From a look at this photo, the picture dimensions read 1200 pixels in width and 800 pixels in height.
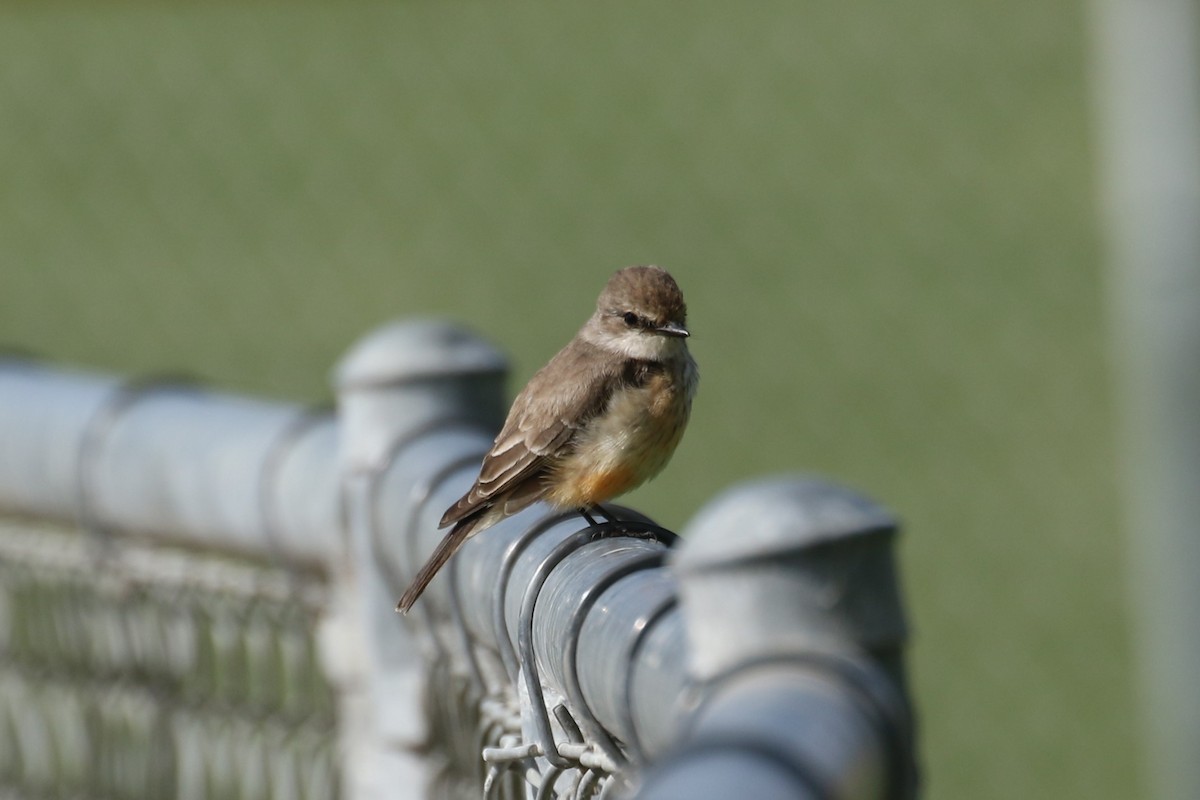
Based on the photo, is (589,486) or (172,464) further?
(589,486)

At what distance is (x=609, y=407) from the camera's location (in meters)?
4.14

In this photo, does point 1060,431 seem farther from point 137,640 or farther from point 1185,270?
point 137,640

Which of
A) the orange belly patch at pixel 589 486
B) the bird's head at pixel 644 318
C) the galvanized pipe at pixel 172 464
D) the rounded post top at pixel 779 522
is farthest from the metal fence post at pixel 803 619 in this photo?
the bird's head at pixel 644 318

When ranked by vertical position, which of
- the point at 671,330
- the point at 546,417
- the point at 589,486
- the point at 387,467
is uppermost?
the point at 671,330

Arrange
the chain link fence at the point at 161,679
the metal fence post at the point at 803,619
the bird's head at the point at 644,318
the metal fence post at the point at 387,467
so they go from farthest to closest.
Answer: the bird's head at the point at 644,318 → the chain link fence at the point at 161,679 → the metal fence post at the point at 387,467 → the metal fence post at the point at 803,619

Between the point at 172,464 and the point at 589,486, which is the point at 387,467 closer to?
the point at 172,464

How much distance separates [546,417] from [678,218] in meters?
9.41

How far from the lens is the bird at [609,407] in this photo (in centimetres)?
393

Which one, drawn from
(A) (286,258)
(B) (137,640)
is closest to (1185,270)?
(B) (137,640)

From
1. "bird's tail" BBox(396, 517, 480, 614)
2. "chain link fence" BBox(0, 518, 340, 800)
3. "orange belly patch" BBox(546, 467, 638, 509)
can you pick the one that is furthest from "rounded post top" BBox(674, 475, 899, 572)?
"orange belly patch" BBox(546, 467, 638, 509)

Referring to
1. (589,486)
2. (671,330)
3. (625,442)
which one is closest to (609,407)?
(625,442)

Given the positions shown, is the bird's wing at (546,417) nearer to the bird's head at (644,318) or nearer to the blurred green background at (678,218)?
the bird's head at (644,318)

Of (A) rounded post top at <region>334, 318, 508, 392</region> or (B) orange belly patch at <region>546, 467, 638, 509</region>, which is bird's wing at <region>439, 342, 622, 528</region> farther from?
(A) rounded post top at <region>334, 318, 508, 392</region>

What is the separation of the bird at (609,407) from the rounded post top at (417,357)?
55 cm
